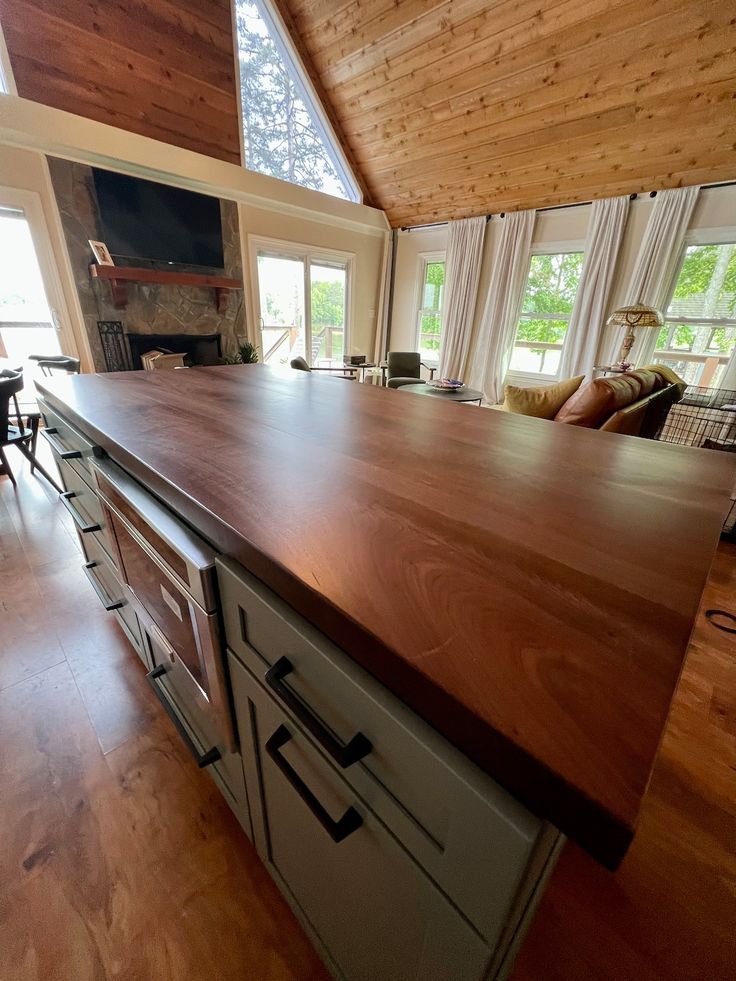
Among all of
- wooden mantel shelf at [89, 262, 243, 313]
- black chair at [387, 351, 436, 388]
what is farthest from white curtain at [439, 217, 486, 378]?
wooden mantel shelf at [89, 262, 243, 313]

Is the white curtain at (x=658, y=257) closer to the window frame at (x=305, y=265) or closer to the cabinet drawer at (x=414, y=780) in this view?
the window frame at (x=305, y=265)

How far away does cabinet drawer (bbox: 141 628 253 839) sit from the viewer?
2.66 feet

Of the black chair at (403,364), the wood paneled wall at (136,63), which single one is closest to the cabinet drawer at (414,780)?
the black chair at (403,364)

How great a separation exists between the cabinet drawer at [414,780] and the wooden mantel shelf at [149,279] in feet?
14.5

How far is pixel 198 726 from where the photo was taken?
3.01ft

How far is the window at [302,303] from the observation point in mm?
4996

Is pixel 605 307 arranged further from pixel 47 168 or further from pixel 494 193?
pixel 47 168

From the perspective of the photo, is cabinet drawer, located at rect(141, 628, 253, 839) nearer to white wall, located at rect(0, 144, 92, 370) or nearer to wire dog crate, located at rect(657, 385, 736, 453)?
wire dog crate, located at rect(657, 385, 736, 453)

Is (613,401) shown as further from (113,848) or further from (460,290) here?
(460,290)

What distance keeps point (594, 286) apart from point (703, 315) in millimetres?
1063

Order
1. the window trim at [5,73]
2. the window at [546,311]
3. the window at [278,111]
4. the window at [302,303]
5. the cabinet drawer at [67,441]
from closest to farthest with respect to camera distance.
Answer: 1. the cabinet drawer at [67,441]
2. the window trim at [5,73]
3. the window at [278,111]
4. the window at [546,311]
5. the window at [302,303]

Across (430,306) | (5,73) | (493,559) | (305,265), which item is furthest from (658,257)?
(5,73)

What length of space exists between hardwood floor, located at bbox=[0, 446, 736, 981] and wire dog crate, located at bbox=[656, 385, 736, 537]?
2026mm

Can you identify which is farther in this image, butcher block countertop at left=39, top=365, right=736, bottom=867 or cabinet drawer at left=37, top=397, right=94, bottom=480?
cabinet drawer at left=37, top=397, right=94, bottom=480
